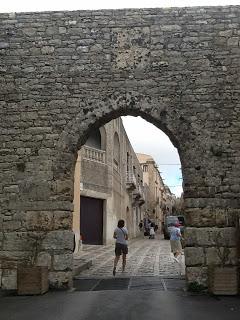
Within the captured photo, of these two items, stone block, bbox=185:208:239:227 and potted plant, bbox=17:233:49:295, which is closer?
potted plant, bbox=17:233:49:295

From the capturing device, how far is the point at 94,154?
1894 cm

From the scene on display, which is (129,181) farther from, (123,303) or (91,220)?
Result: (123,303)

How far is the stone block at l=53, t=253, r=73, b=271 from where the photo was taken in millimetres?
7473

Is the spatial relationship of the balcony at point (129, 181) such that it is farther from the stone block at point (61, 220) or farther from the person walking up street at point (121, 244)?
the stone block at point (61, 220)

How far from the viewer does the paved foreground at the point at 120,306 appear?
535cm

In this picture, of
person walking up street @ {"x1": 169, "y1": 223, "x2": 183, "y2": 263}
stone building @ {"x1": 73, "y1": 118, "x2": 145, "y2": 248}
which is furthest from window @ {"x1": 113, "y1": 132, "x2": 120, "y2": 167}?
person walking up street @ {"x1": 169, "y1": 223, "x2": 183, "y2": 263}

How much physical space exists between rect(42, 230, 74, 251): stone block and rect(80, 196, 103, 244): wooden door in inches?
406

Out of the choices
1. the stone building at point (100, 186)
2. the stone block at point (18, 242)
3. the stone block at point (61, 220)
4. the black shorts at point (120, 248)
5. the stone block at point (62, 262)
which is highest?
the stone building at point (100, 186)

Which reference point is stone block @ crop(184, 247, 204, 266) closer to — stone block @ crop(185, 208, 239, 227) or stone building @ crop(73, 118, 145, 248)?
stone block @ crop(185, 208, 239, 227)

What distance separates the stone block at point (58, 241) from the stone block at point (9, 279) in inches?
26.4

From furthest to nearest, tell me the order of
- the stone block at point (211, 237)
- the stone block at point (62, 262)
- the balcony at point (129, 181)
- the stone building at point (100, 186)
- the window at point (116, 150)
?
the balcony at point (129, 181), the window at point (116, 150), the stone building at point (100, 186), the stone block at point (62, 262), the stone block at point (211, 237)

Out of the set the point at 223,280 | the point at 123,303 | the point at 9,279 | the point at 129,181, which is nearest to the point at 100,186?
the point at 129,181

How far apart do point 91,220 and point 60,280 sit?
37.5ft

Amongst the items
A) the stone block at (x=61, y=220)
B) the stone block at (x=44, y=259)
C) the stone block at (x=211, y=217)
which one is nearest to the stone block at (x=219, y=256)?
the stone block at (x=211, y=217)
